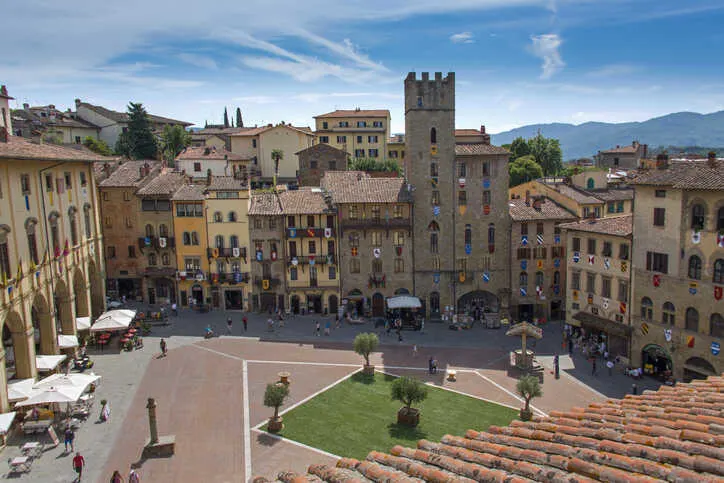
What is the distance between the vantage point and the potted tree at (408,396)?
3312cm

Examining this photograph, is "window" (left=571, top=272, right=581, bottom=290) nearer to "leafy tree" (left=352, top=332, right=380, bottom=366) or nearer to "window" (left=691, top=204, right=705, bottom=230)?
"window" (left=691, top=204, right=705, bottom=230)

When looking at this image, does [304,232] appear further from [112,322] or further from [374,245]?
[112,322]

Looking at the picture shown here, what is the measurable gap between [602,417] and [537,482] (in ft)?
16.8

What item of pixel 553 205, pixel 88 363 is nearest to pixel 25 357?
pixel 88 363

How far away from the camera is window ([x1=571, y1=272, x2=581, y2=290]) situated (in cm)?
5084

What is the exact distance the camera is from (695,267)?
131ft

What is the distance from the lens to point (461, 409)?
36188 millimetres

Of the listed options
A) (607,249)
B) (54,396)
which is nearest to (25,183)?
(54,396)

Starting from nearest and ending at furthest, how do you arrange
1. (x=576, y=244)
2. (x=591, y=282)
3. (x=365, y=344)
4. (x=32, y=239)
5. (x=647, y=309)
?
(x=32, y=239) → (x=365, y=344) → (x=647, y=309) → (x=591, y=282) → (x=576, y=244)

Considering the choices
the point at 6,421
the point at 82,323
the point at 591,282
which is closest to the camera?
the point at 6,421

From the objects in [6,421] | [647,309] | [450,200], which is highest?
[450,200]

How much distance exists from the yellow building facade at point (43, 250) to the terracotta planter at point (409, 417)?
21.7m

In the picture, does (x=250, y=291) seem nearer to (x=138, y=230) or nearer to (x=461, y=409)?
(x=138, y=230)

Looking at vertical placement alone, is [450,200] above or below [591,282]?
above
